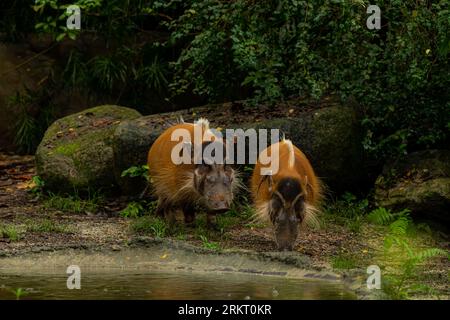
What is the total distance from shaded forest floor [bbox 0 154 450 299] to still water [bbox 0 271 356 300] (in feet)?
1.97

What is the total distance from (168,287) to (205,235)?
233 cm

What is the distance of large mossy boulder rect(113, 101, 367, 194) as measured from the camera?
36.3 feet

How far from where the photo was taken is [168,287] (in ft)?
25.0

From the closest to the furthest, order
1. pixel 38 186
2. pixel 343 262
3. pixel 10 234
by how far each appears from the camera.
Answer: pixel 343 262 < pixel 10 234 < pixel 38 186

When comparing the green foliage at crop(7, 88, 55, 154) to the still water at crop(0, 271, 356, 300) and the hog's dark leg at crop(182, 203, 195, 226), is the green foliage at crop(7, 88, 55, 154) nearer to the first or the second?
the hog's dark leg at crop(182, 203, 195, 226)

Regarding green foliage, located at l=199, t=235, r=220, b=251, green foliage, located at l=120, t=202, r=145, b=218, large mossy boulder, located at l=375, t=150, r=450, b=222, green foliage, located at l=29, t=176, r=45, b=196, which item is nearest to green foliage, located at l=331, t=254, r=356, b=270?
green foliage, located at l=199, t=235, r=220, b=251

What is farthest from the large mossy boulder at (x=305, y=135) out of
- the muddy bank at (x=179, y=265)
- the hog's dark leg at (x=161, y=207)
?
the muddy bank at (x=179, y=265)

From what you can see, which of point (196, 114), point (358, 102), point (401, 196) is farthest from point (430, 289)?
point (196, 114)

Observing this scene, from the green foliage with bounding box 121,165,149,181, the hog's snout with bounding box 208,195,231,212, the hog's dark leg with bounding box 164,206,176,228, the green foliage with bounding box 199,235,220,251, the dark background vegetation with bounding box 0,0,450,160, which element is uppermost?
the dark background vegetation with bounding box 0,0,450,160

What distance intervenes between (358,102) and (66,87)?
546 centimetres

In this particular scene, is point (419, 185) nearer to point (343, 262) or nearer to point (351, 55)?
→ point (351, 55)

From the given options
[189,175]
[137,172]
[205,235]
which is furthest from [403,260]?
[137,172]
